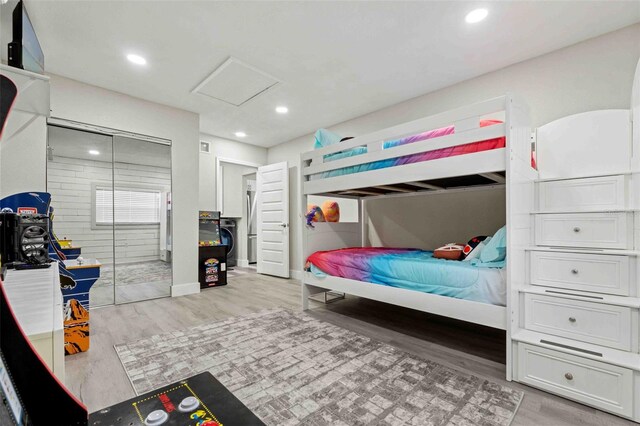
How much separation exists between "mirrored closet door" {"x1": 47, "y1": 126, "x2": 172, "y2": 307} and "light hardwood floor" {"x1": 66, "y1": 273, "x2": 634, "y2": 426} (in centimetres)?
31

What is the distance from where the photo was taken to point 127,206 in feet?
11.4

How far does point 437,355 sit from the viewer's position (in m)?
2.01

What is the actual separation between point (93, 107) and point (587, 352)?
4.59 m

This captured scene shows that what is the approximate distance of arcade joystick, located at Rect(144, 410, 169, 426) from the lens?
52 cm

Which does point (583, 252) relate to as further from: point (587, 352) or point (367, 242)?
point (367, 242)

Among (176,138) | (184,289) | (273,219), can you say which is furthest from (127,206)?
(273,219)

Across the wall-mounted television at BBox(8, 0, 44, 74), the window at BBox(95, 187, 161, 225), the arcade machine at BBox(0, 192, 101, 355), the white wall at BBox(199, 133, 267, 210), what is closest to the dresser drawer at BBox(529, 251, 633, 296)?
the wall-mounted television at BBox(8, 0, 44, 74)

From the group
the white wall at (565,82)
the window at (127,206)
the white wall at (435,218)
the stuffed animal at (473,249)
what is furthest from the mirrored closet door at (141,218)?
the stuffed animal at (473,249)

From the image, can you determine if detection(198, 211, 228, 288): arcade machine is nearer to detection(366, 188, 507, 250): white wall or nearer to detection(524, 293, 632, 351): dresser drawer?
detection(366, 188, 507, 250): white wall

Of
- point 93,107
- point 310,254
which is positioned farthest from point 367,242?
point 93,107

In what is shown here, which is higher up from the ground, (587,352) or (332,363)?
(587,352)

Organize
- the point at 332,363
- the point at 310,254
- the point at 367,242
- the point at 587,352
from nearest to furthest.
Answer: the point at 587,352 < the point at 332,363 < the point at 310,254 < the point at 367,242

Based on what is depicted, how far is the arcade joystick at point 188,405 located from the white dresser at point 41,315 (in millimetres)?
225

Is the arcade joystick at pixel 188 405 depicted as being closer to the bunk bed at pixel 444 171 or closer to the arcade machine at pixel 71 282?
the bunk bed at pixel 444 171
